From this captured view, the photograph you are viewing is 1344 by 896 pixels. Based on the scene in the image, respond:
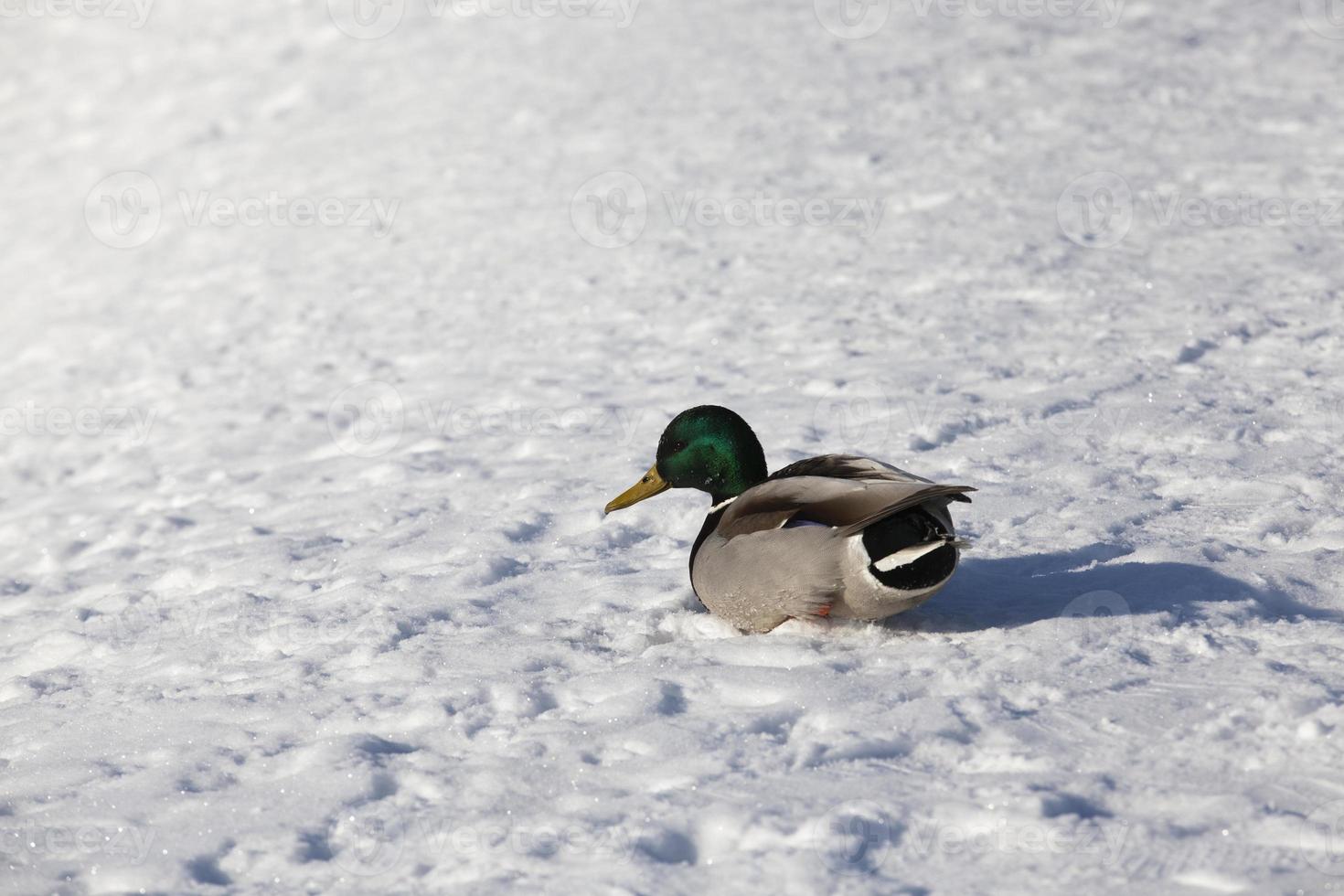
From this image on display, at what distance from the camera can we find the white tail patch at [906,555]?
3340 mm

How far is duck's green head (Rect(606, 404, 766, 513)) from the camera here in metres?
4.08

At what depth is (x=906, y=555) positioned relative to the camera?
3.35 metres

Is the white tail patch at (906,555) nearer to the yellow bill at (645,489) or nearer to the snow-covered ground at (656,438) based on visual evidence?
the snow-covered ground at (656,438)

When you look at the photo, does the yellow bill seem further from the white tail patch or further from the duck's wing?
the white tail patch

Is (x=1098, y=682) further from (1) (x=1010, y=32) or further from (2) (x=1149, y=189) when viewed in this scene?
(1) (x=1010, y=32)

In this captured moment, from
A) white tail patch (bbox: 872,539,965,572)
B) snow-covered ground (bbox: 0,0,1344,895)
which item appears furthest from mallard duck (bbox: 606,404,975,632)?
snow-covered ground (bbox: 0,0,1344,895)

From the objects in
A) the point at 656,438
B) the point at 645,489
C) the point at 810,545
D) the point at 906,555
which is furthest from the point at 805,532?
the point at 656,438

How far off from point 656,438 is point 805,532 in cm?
264

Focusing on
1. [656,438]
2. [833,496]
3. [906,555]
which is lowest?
[656,438]

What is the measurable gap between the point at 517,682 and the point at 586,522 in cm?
152

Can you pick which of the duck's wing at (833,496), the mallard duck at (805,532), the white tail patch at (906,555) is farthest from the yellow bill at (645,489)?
the white tail patch at (906,555)

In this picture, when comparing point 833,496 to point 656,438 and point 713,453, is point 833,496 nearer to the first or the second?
point 713,453

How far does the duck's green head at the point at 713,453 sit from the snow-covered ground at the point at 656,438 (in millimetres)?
492

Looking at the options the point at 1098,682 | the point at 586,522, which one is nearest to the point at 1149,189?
the point at 586,522
